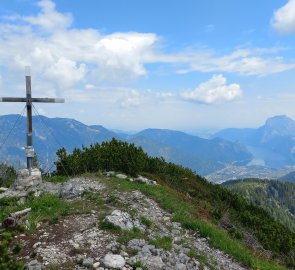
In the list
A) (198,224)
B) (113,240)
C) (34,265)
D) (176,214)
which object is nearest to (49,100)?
(176,214)

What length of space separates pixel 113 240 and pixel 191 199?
40.0 feet

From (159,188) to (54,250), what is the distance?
36.7 ft

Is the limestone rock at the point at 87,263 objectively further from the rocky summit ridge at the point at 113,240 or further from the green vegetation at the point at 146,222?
the green vegetation at the point at 146,222

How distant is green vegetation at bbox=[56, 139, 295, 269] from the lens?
55.3 feet

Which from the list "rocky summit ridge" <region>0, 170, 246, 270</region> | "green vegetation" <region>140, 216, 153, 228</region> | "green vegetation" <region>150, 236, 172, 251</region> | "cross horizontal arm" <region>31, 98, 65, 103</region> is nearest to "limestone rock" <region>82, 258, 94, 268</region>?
"rocky summit ridge" <region>0, 170, 246, 270</region>

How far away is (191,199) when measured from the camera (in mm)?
23719

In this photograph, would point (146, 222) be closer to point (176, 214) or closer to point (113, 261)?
point (176, 214)

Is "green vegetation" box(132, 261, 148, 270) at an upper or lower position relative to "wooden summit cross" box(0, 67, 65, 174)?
lower

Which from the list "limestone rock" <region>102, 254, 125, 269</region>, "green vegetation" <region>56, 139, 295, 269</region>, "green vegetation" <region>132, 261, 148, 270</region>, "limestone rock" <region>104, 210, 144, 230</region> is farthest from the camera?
"green vegetation" <region>56, 139, 295, 269</region>

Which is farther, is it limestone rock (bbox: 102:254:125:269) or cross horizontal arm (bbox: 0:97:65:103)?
cross horizontal arm (bbox: 0:97:65:103)

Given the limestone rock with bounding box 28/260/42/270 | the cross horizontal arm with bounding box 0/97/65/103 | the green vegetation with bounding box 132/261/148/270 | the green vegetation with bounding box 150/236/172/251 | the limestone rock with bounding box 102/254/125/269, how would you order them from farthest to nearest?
the cross horizontal arm with bounding box 0/97/65/103
the green vegetation with bounding box 150/236/172/251
the green vegetation with bounding box 132/261/148/270
the limestone rock with bounding box 102/254/125/269
the limestone rock with bounding box 28/260/42/270

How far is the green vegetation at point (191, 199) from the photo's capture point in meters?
16.9

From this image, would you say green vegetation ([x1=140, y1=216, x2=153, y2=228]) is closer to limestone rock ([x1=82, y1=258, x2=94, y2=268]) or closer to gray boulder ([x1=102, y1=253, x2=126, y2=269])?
gray boulder ([x1=102, y1=253, x2=126, y2=269])

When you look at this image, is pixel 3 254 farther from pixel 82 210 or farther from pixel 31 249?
pixel 82 210
